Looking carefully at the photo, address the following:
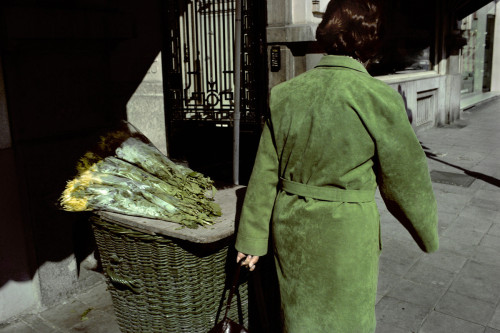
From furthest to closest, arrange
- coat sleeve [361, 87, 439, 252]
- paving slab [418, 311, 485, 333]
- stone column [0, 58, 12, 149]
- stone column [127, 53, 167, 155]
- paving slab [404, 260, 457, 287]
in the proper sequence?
stone column [127, 53, 167, 155] < paving slab [404, 260, 457, 287] < paving slab [418, 311, 485, 333] < stone column [0, 58, 12, 149] < coat sleeve [361, 87, 439, 252]

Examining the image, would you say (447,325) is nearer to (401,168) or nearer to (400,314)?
(400,314)

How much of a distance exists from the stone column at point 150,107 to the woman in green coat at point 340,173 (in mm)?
2414

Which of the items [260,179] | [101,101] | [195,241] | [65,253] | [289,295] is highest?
[101,101]

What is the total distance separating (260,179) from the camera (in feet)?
7.12

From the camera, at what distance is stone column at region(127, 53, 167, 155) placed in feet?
14.0

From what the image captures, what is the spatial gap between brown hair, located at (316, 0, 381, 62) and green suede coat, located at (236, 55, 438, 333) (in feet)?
0.19

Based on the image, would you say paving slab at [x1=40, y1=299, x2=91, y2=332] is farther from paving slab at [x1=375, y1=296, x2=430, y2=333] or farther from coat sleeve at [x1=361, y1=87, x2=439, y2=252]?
coat sleeve at [x1=361, y1=87, x2=439, y2=252]

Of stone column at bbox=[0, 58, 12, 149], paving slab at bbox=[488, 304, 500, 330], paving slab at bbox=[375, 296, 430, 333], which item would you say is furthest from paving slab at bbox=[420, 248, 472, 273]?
stone column at bbox=[0, 58, 12, 149]

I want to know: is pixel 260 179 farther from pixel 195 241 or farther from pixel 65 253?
pixel 65 253

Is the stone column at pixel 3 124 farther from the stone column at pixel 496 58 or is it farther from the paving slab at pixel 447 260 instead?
the stone column at pixel 496 58

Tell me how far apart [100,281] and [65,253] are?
1.53 ft

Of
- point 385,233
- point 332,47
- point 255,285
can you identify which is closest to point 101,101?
point 255,285

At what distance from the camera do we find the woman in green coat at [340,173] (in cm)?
192

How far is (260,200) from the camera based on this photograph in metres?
2.19
